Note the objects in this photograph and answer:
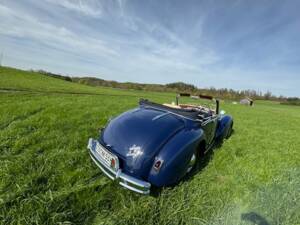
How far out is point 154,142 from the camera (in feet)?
8.36

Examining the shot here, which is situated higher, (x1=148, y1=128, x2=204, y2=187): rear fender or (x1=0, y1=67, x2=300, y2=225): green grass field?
(x1=148, y1=128, x2=204, y2=187): rear fender

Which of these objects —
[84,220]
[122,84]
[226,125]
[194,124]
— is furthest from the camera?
[122,84]

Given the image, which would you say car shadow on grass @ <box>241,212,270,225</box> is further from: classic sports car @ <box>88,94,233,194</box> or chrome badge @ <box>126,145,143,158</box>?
chrome badge @ <box>126,145,143,158</box>

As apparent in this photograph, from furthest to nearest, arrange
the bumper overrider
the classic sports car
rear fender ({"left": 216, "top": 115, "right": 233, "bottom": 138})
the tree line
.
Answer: the tree line < rear fender ({"left": 216, "top": 115, "right": 233, "bottom": 138}) < the classic sports car < the bumper overrider

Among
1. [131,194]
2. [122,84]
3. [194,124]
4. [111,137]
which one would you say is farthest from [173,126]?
[122,84]

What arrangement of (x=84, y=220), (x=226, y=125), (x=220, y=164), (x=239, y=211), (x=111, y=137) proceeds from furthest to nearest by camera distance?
(x=226, y=125)
(x=220, y=164)
(x=111, y=137)
(x=239, y=211)
(x=84, y=220)

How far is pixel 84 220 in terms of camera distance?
2.04 m

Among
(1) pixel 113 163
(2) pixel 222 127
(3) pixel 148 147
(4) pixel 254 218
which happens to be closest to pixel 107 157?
(1) pixel 113 163

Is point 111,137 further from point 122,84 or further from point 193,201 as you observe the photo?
point 122,84

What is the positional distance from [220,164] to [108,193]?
2.38m

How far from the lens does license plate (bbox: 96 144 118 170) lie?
250 cm

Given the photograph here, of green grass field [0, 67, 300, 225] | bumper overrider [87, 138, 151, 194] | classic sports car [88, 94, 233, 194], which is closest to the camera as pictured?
green grass field [0, 67, 300, 225]

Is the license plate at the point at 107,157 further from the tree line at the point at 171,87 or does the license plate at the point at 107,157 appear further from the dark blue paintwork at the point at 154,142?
the tree line at the point at 171,87

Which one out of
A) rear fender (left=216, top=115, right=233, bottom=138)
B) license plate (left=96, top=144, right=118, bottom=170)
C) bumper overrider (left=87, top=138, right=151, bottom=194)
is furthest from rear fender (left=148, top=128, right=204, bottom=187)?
rear fender (left=216, top=115, right=233, bottom=138)
